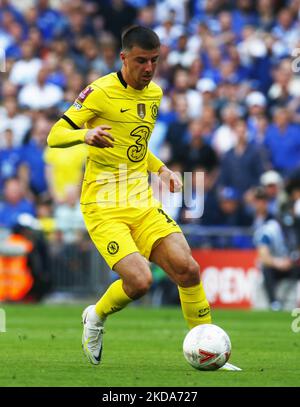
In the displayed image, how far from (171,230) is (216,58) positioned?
1280 cm

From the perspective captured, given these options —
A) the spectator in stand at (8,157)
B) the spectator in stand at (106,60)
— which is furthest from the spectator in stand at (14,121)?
the spectator in stand at (106,60)

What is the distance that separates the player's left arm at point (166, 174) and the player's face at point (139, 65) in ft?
2.67

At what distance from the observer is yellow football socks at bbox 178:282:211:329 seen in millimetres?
10062

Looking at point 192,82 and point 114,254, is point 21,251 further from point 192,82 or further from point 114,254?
point 114,254

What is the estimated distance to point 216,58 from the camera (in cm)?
2253

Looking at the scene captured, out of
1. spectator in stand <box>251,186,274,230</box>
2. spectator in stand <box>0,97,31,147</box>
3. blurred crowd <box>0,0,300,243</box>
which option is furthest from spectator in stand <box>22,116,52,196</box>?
spectator in stand <box>251,186,274,230</box>

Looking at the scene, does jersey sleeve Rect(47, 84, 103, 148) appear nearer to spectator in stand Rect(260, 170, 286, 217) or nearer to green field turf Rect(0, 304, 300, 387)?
A: green field turf Rect(0, 304, 300, 387)

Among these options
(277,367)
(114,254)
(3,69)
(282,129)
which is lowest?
(277,367)

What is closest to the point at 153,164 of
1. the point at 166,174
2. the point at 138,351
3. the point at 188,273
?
the point at 166,174

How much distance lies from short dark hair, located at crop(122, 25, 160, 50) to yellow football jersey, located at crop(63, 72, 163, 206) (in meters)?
0.38

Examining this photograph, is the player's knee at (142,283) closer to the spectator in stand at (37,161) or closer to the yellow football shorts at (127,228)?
the yellow football shorts at (127,228)

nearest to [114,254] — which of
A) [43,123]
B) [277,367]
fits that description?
[277,367]

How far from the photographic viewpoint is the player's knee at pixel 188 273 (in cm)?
989
